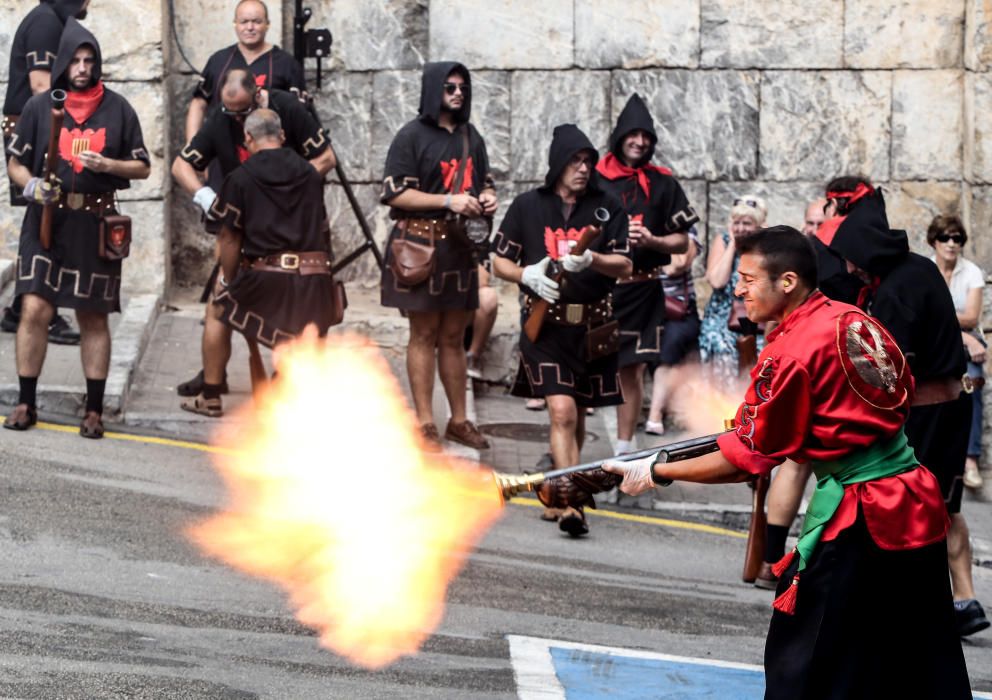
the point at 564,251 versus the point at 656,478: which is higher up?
the point at 564,251

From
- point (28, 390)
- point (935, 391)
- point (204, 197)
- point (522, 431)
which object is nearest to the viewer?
point (935, 391)

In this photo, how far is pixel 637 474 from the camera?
5281 mm

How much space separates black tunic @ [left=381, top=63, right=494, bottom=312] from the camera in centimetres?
956

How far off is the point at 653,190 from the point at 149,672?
17.3 ft

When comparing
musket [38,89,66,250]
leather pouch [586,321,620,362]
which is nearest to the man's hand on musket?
musket [38,89,66,250]

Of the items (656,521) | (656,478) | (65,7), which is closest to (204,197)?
(65,7)

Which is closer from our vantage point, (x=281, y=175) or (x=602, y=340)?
(x=602, y=340)

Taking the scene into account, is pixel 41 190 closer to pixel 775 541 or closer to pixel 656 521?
pixel 656 521

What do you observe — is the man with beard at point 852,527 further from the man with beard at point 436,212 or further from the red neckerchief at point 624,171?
the red neckerchief at point 624,171

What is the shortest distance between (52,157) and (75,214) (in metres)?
0.37

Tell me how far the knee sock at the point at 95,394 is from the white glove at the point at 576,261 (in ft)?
8.90

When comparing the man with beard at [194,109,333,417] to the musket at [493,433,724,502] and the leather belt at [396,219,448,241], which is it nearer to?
the leather belt at [396,219,448,241]

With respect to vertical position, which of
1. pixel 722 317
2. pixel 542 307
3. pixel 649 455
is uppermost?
pixel 542 307

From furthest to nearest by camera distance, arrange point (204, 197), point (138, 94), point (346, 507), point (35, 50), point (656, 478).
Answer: point (138, 94)
point (35, 50)
point (204, 197)
point (346, 507)
point (656, 478)
